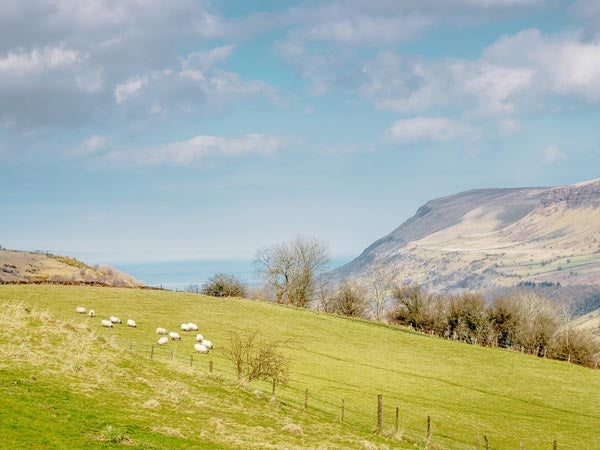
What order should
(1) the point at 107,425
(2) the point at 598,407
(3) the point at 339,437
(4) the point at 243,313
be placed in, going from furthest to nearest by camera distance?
(4) the point at 243,313
(2) the point at 598,407
(3) the point at 339,437
(1) the point at 107,425

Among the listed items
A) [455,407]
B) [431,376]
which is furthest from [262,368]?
[431,376]

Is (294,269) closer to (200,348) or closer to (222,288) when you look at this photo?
(222,288)

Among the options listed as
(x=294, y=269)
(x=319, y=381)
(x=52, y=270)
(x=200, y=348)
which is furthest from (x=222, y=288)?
(x=319, y=381)

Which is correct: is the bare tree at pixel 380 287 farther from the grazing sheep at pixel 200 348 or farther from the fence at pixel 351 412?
the fence at pixel 351 412

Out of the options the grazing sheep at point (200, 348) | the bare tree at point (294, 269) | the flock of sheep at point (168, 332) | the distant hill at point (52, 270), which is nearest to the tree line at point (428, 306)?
the bare tree at point (294, 269)

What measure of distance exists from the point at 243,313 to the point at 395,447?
60984 mm

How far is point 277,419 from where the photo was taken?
117 feet

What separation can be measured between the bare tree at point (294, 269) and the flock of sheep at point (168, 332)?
2627 inches

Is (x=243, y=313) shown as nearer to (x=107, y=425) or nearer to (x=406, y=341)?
(x=406, y=341)

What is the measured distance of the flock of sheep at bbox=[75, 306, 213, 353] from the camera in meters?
64.7

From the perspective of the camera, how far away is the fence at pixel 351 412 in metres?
41.1

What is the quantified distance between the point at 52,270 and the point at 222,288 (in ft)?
123

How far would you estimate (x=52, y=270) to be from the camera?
420 feet

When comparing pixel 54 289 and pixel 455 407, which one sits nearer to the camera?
pixel 455 407
